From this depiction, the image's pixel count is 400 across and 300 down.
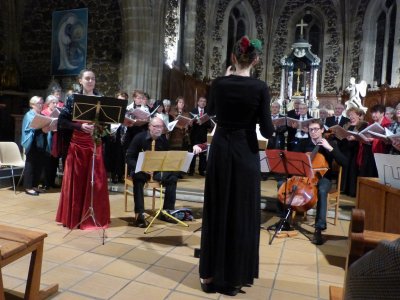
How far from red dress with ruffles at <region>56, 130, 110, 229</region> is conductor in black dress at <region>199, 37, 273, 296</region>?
201 centimetres

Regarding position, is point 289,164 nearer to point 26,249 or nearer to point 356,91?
point 26,249

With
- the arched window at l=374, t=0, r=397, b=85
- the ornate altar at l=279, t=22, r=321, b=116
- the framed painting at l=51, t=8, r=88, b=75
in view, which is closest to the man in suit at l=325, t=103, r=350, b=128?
the ornate altar at l=279, t=22, r=321, b=116

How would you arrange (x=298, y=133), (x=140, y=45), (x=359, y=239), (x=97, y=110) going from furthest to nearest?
(x=140, y=45) → (x=298, y=133) → (x=97, y=110) → (x=359, y=239)

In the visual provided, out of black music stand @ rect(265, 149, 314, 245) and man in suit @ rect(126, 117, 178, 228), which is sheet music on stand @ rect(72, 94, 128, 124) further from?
black music stand @ rect(265, 149, 314, 245)

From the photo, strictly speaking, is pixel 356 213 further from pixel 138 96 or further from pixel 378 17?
pixel 378 17

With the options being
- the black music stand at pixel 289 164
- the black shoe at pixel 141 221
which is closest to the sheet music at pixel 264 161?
the black music stand at pixel 289 164

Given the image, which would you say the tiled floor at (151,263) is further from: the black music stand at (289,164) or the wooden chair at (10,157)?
the wooden chair at (10,157)

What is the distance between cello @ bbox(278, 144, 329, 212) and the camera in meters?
4.39

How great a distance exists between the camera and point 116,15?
437 inches

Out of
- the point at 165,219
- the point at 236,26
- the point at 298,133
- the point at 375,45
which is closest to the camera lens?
the point at 165,219

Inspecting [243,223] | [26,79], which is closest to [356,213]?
[243,223]

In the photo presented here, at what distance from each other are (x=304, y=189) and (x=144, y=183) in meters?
1.98

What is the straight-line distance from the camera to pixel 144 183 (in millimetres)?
4852

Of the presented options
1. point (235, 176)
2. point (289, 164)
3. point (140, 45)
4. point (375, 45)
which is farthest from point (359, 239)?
point (375, 45)
